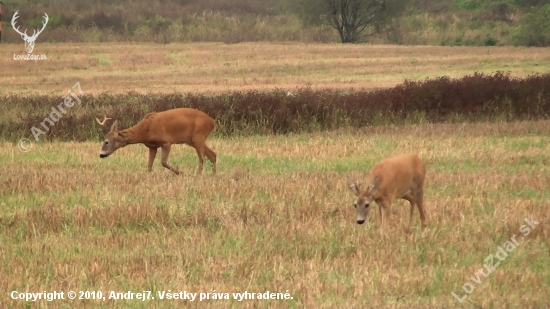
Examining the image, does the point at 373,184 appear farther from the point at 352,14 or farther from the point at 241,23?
the point at 241,23

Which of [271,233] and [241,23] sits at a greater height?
[271,233]

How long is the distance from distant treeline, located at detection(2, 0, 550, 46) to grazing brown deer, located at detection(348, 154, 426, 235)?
4792 cm

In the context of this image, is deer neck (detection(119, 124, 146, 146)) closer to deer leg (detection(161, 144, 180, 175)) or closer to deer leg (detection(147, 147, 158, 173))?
deer leg (detection(147, 147, 158, 173))

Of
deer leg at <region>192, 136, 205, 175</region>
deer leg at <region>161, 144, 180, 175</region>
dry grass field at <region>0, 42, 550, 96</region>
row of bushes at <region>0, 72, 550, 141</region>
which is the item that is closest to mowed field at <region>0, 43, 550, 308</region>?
deer leg at <region>192, 136, 205, 175</region>

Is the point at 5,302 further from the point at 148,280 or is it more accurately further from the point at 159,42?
the point at 159,42

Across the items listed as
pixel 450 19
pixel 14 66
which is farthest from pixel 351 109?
pixel 450 19

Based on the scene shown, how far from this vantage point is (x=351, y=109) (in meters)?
22.9

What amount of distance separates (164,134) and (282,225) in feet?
18.4

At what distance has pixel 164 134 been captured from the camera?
1523 cm

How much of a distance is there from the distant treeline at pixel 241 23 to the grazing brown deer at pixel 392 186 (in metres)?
47.9

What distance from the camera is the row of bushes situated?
21641mm

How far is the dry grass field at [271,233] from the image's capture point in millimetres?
7727

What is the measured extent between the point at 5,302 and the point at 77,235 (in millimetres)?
2481

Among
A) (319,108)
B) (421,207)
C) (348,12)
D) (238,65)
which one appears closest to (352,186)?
(421,207)
